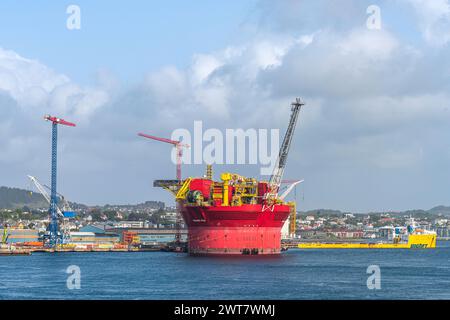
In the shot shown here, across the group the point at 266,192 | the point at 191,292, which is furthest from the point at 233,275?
the point at 266,192

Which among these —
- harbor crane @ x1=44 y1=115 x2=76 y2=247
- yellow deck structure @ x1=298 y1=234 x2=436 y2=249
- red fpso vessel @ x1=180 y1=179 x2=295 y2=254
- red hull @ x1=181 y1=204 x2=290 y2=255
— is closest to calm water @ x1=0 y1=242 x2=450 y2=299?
red hull @ x1=181 y1=204 x2=290 y2=255

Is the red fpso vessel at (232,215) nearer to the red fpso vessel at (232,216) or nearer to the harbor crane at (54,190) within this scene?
the red fpso vessel at (232,216)

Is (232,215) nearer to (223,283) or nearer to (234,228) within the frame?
(234,228)

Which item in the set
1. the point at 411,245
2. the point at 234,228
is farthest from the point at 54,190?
the point at 411,245

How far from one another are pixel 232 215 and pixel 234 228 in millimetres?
1987

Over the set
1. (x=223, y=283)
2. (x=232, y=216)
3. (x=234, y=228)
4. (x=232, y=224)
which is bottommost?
(x=223, y=283)

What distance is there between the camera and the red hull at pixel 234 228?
88.9 m

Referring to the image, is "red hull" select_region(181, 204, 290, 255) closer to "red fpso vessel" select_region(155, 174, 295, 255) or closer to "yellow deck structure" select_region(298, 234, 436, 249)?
"red fpso vessel" select_region(155, 174, 295, 255)

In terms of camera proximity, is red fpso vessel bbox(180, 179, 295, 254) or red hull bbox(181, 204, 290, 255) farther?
red fpso vessel bbox(180, 179, 295, 254)

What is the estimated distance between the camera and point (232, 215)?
88.6 metres

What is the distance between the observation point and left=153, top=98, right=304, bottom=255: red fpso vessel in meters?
89.4

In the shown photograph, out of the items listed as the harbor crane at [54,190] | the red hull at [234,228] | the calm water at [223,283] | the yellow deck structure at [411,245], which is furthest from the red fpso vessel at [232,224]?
the yellow deck structure at [411,245]
